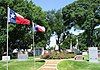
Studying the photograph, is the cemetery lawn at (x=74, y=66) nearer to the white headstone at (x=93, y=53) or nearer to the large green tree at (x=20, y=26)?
the white headstone at (x=93, y=53)

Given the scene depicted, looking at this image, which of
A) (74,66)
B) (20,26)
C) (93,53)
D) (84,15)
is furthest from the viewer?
(84,15)

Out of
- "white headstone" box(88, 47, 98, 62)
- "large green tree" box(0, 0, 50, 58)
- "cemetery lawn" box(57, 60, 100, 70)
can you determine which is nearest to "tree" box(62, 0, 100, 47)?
"large green tree" box(0, 0, 50, 58)

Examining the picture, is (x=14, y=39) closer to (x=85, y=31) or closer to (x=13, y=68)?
(x=85, y=31)

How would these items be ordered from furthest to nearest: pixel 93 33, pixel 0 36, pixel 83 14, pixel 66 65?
pixel 93 33
pixel 83 14
pixel 0 36
pixel 66 65

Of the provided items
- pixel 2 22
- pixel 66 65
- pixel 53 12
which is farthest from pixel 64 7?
pixel 66 65

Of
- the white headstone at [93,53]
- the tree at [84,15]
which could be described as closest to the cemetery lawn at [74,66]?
the white headstone at [93,53]

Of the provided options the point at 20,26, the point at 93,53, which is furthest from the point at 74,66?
the point at 20,26

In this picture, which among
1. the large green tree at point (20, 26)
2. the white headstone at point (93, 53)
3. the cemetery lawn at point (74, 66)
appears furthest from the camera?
the large green tree at point (20, 26)

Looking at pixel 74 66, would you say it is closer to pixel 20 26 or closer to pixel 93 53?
pixel 93 53

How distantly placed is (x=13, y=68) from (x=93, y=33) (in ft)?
165

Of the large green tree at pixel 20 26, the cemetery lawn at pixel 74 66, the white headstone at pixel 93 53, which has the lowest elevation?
the cemetery lawn at pixel 74 66

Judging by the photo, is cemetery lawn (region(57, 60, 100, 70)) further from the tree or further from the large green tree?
the tree

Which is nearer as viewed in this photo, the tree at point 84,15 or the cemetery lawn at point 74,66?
the cemetery lawn at point 74,66

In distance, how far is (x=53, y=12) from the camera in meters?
98.7
